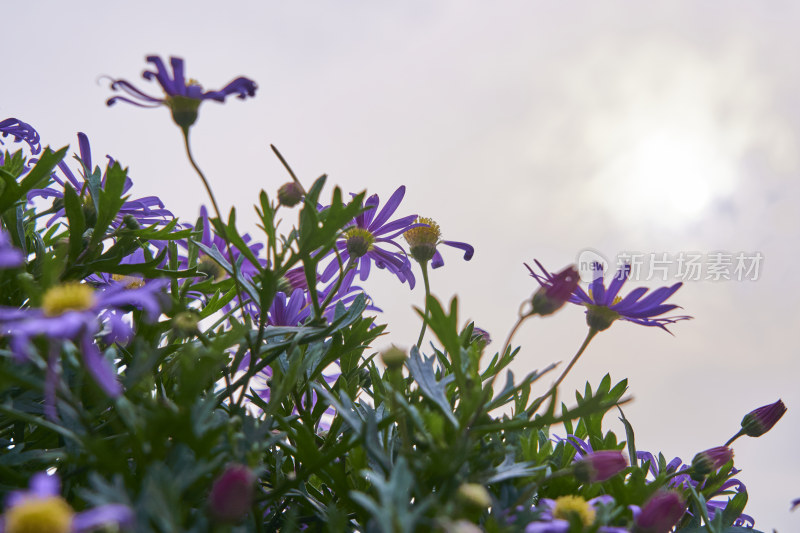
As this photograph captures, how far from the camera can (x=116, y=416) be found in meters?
0.86

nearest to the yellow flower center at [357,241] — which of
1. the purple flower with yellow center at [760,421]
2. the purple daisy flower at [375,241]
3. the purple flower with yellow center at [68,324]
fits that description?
the purple daisy flower at [375,241]

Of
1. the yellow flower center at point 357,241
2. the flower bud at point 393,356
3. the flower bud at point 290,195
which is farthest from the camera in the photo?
the yellow flower center at point 357,241

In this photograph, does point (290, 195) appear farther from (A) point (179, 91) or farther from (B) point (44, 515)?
(B) point (44, 515)

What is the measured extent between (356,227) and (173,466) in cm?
55

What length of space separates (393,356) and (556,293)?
22 centimetres

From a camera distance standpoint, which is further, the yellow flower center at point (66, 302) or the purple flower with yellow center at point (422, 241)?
the purple flower with yellow center at point (422, 241)

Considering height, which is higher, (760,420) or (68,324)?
(760,420)

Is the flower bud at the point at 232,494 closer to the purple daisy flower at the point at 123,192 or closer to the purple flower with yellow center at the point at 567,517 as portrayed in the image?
the purple flower with yellow center at the point at 567,517

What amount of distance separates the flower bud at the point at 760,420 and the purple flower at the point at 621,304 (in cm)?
28

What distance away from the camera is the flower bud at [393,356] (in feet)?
2.57

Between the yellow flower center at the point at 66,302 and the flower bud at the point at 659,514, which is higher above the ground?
the flower bud at the point at 659,514

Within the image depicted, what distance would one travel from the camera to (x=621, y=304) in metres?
0.99

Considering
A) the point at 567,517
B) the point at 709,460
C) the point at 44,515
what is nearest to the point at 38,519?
the point at 44,515

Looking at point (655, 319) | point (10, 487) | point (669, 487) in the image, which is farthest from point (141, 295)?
point (669, 487)
